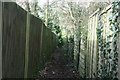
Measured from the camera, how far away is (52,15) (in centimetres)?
2212

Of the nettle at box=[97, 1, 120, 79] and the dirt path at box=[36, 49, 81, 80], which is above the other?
the nettle at box=[97, 1, 120, 79]

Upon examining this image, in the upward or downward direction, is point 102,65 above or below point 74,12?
below

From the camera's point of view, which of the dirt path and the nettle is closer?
the nettle

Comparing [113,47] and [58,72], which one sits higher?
[113,47]

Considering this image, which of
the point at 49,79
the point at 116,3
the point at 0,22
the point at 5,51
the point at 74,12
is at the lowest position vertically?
the point at 49,79

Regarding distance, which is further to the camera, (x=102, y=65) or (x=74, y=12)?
(x=74, y=12)

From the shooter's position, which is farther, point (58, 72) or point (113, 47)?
point (58, 72)

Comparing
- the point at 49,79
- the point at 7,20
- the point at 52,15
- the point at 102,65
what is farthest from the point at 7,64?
the point at 52,15

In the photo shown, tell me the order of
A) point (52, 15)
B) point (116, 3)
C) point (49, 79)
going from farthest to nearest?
point (52, 15) → point (49, 79) → point (116, 3)

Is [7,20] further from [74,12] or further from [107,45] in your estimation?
[74,12]

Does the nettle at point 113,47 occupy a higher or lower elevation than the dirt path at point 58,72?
higher

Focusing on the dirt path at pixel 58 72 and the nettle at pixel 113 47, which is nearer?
the nettle at pixel 113 47

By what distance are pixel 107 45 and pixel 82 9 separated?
1034cm

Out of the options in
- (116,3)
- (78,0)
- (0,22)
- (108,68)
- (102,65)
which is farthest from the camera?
(78,0)
